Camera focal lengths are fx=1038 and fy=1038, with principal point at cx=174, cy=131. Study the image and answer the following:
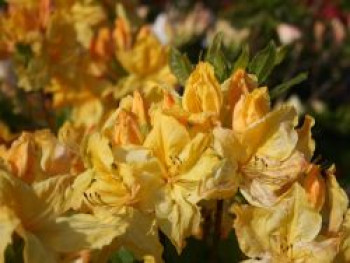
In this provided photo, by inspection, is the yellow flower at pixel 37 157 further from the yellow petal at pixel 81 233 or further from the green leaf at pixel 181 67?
the green leaf at pixel 181 67

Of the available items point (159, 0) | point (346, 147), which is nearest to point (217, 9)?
point (159, 0)

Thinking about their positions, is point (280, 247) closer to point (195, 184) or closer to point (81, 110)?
point (195, 184)

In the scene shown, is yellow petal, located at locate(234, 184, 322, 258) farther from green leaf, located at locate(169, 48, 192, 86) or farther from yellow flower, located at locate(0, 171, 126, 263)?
green leaf, located at locate(169, 48, 192, 86)

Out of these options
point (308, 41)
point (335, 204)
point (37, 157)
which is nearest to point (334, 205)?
point (335, 204)

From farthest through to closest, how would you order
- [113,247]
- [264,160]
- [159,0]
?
[159,0] → [264,160] → [113,247]

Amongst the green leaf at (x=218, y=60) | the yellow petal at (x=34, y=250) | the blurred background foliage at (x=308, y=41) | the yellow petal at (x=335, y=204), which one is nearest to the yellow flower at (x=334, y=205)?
the yellow petal at (x=335, y=204)

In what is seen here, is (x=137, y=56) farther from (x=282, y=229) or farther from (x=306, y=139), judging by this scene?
(x=282, y=229)

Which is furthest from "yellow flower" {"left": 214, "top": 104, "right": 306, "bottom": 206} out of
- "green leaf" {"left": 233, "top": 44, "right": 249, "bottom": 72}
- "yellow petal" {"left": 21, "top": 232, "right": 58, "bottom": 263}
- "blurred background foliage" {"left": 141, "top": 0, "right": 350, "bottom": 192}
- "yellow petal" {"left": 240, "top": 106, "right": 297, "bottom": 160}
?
"blurred background foliage" {"left": 141, "top": 0, "right": 350, "bottom": 192}
